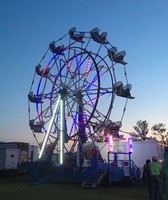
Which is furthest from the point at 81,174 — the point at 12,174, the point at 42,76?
the point at 12,174

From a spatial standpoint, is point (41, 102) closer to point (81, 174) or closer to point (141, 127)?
point (81, 174)

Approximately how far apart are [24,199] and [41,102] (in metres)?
15.5

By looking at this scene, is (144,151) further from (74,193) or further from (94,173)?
(74,193)

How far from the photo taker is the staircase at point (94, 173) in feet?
64.9

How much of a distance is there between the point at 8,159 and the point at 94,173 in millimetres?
18988

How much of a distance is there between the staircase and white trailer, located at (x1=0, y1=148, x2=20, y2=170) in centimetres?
1783

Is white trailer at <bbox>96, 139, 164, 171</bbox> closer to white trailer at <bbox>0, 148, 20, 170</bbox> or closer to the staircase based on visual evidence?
the staircase

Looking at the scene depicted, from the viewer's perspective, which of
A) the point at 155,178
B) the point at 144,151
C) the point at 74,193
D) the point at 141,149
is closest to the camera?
the point at 155,178

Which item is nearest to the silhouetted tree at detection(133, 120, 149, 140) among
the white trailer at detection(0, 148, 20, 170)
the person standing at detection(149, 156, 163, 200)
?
the white trailer at detection(0, 148, 20, 170)

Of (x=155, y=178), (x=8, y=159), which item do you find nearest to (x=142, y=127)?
(x=8, y=159)

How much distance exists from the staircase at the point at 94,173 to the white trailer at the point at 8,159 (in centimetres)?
1783

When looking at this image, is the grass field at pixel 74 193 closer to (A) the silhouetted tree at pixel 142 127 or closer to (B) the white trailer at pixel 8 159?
(B) the white trailer at pixel 8 159

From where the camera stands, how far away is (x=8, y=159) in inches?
1447

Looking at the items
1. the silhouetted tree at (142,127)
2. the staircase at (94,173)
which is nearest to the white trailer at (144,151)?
the staircase at (94,173)
